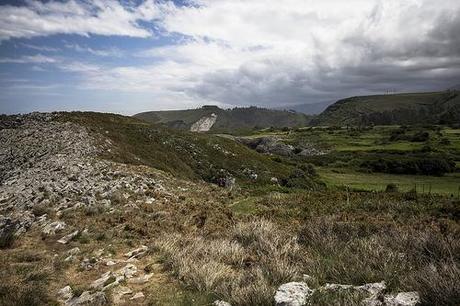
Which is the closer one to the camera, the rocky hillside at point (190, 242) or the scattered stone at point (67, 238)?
the rocky hillside at point (190, 242)

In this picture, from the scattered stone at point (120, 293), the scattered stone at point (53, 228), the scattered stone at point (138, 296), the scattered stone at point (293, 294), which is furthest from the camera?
the scattered stone at point (53, 228)

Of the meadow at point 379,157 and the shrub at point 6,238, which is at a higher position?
the shrub at point 6,238

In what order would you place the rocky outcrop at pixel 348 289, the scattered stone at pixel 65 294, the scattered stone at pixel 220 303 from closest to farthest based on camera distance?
the rocky outcrop at pixel 348 289
the scattered stone at pixel 220 303
the scattered stone at pixel 65 294

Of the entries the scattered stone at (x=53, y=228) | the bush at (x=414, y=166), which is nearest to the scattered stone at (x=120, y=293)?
the scattered stone at (x=53, y=228)

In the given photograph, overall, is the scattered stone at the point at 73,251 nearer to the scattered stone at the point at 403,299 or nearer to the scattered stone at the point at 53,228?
the scattered stone at the point at 53,228

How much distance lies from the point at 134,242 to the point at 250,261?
5.45 meters

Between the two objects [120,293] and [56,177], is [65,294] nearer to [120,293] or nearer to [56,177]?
[120,293]

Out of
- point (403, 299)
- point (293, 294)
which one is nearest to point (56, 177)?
point (293, 294)

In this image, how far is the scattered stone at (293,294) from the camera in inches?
298

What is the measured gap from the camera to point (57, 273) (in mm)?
11219

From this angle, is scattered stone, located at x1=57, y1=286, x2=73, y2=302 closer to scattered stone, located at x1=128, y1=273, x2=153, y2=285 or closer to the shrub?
scattered stone, located at x1=128, y1=273, x2=153, y2=285

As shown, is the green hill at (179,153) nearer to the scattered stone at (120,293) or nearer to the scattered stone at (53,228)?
the scattered stone at (53,228)

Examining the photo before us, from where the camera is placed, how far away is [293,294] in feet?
25.8

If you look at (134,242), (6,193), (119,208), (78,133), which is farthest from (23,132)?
(134,242)
